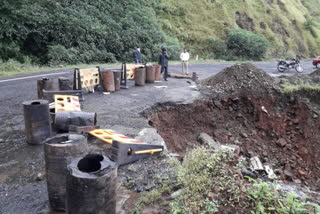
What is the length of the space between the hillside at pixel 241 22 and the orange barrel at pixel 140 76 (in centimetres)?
1886

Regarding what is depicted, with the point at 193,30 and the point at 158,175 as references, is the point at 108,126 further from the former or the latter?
the point at 193,30

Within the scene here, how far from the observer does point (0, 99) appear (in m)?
8.57

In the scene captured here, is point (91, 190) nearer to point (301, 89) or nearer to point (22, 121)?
point (22, 121)

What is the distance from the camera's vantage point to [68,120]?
5.68 meters

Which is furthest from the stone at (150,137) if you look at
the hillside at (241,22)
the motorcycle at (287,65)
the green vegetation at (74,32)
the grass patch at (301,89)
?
the hillside at (241,22)

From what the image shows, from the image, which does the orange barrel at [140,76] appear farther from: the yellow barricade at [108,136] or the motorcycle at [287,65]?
the motorcycle at [287,65]

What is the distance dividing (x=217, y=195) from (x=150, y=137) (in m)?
2.60

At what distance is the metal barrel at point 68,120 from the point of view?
5.66 m

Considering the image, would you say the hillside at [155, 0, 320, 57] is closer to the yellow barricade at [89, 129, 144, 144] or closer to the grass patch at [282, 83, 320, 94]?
the grass patch at [282, 83, 320, 94]

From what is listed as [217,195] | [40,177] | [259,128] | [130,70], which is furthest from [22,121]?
[259,128]

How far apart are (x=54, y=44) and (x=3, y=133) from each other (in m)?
14.8

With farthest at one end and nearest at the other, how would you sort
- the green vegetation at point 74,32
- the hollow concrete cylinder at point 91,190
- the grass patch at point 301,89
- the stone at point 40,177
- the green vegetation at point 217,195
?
1. the green vegetation at point 74,32
2. the grass patch at point 301,89
3. the stone at point 40,177
4. the green vegetation at point 217,195
5. the hollow concrete cylinder at point 91,190

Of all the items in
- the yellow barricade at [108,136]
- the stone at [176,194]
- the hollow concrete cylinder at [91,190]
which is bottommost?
the stone at [176,194]

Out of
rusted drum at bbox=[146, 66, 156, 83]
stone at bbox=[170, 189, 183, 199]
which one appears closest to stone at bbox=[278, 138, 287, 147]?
rusted drum at bbox=[146, 66, 156, 83]
